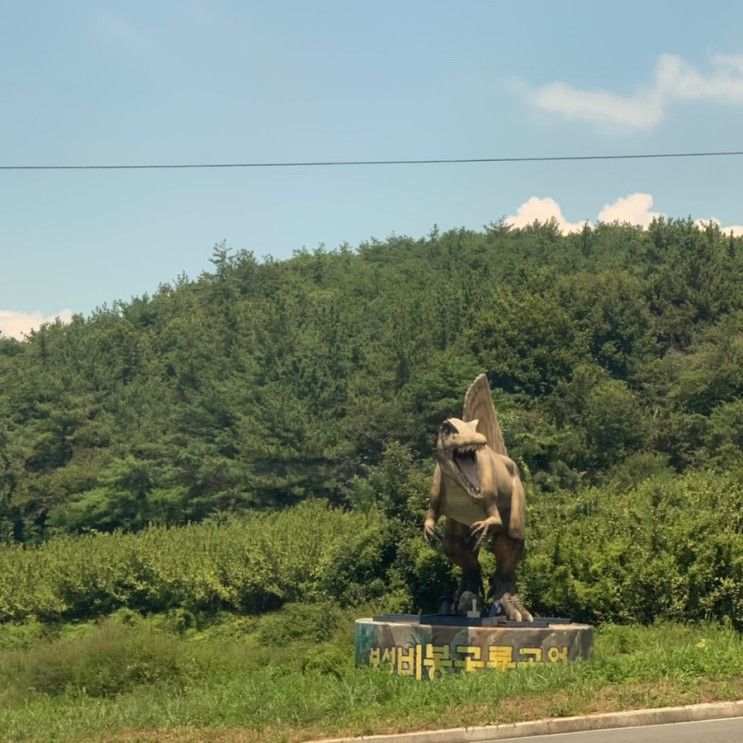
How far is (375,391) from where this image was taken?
59000 millimetres

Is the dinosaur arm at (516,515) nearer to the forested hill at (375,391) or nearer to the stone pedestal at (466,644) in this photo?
the stone pedestal at (466,644)

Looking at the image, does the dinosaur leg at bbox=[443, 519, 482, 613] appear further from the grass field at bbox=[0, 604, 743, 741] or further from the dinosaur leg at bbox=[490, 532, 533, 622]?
the grass field at bbox=[0, 604, 743, 741]

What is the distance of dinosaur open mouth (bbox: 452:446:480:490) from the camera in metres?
17.6

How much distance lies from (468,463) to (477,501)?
50cm

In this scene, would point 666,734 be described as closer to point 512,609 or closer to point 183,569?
point 512,609

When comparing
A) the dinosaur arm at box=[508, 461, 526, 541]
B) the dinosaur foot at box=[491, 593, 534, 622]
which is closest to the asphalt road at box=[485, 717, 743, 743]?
the dinosaur foot at box=[491, 593, 534, 622]

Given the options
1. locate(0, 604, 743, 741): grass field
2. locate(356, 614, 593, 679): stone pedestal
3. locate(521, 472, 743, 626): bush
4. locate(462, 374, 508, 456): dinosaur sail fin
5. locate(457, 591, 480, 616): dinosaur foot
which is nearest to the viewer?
locate(0, 604, 743, 741): grass field

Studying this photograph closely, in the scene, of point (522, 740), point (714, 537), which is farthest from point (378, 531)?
point (522, 740)

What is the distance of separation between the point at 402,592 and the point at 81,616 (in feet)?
71.1

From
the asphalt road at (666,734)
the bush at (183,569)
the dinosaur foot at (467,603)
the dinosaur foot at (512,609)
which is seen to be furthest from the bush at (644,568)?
the bush at (183,569)

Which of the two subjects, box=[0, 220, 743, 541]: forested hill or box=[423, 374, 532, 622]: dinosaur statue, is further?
box=[0, 220, 743, 541]: forested hill

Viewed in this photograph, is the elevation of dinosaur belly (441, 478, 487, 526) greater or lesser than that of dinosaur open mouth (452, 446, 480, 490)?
lesser

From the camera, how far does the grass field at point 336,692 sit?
13812 millimetres

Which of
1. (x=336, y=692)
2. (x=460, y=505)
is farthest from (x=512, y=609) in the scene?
(x=336, y=692)
